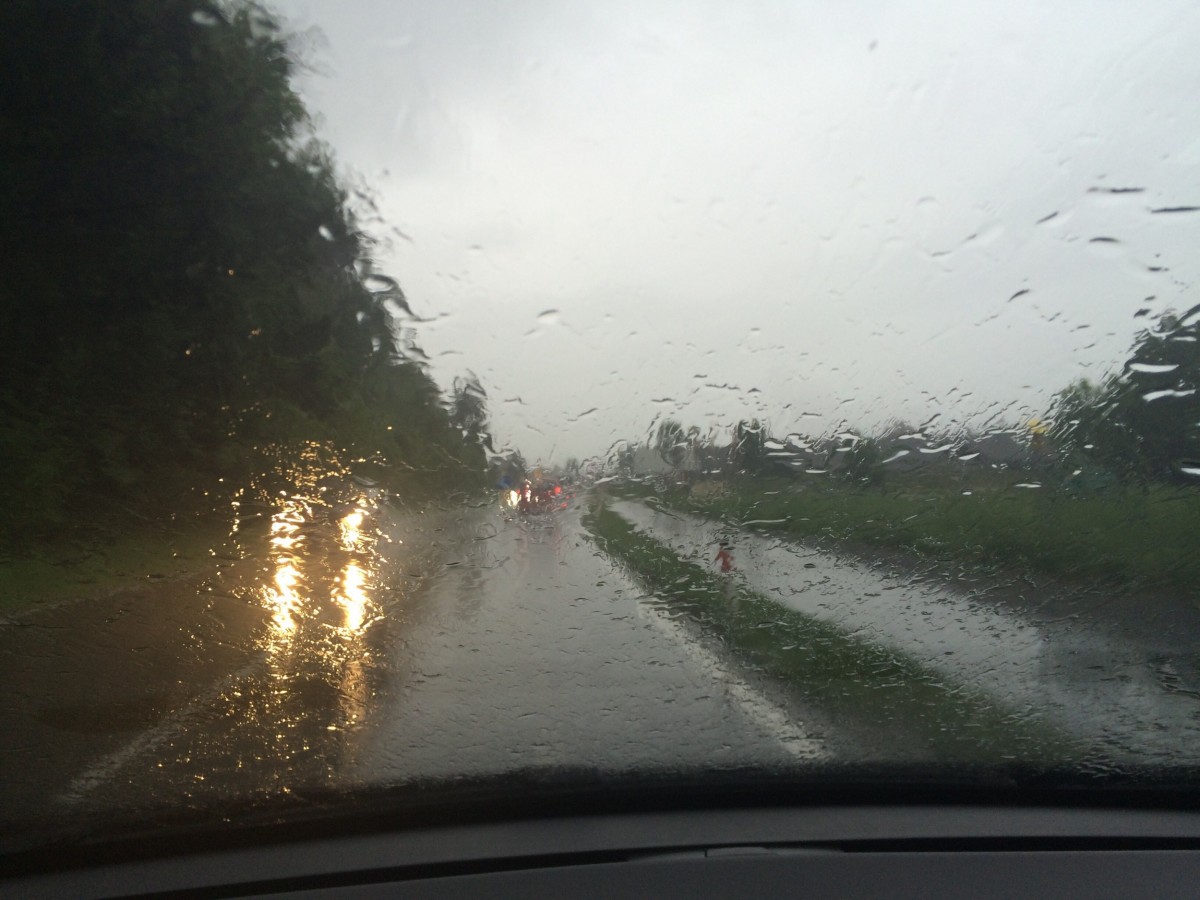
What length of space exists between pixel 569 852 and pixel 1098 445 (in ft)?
15.2

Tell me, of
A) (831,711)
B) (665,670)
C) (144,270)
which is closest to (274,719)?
(665,670)

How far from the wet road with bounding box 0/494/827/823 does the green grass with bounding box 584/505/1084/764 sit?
0.76ft

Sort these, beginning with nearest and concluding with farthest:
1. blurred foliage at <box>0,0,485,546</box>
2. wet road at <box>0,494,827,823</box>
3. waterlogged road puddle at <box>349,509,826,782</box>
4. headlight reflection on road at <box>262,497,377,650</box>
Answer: wet road at <box>0,494,827,823</box> → waterlogged road puddle at <box>349,509,826,782</box> → headlight reflection on road at <box>262,497,377,650</box> → blurred foliage at <box>0,0,485,546</box>

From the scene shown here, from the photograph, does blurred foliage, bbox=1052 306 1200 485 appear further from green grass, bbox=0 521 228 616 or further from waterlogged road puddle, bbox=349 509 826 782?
green grass, bbox=0 521 228 616

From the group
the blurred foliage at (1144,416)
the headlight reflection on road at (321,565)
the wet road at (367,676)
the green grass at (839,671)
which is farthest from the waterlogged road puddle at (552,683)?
the blurred foliage at (1144,416)

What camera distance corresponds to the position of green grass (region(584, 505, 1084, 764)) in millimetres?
5062

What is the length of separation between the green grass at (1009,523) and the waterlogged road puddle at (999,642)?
245mm

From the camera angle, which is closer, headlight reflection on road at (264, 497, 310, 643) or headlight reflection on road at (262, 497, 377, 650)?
headlight reflection on road at (264, 497, 310, 643)

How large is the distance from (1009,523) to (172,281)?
637cm

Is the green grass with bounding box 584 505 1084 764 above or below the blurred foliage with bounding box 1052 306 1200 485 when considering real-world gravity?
below

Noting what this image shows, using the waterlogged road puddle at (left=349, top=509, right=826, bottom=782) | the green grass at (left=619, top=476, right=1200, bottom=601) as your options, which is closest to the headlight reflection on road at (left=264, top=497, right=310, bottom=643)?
the waterlogged road puddle at (left=349, top=509, right=826, bottom=782)

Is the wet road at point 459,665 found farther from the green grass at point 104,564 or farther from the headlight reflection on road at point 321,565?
the green grass at point 104,564

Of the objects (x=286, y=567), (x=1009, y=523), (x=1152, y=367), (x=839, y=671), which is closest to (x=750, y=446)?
(x=839, y=671)

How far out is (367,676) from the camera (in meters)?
5.95
